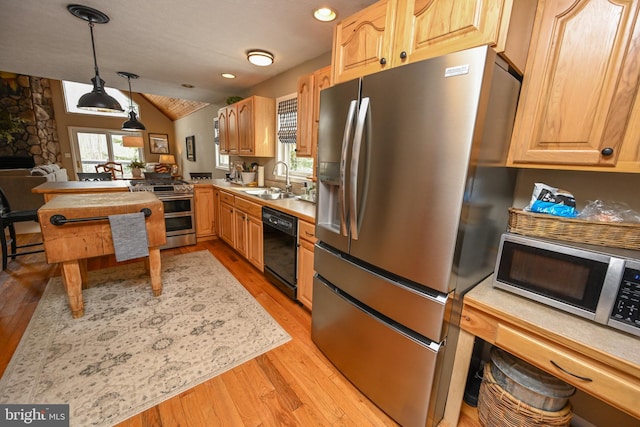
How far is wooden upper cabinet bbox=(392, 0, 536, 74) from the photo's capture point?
0.93 m

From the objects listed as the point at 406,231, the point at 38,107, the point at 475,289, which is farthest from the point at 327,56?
the point at 38,107

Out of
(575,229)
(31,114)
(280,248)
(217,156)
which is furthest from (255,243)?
(31,114)

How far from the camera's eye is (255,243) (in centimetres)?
290

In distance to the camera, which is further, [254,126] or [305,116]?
[254,126]

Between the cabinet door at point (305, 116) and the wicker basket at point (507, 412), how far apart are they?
2.08 meters

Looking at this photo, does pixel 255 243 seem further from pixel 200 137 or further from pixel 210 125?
pixel 200 137

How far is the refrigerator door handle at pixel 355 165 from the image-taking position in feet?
4.00

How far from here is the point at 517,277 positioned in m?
1.16

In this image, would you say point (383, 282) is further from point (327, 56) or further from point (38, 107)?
point (38, 107)

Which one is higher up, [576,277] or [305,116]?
[305,116]

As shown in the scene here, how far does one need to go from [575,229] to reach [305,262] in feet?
5.41

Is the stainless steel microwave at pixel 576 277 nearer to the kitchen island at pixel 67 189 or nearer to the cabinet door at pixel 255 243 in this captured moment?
the cabinet door at pixel 255 243

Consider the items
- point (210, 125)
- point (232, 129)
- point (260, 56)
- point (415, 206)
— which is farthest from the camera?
point (210, 125)

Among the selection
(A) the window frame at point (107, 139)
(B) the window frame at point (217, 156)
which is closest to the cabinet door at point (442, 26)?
(B) the window frame at point (217, 156)
